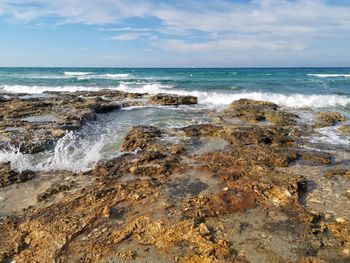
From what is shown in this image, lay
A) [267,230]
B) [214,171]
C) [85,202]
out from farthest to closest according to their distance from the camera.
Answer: [214,171]
[85,202]
[267,230]

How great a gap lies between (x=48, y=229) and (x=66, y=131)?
6.20 meters

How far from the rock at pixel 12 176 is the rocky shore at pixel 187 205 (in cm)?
2

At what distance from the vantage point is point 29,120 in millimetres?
12680

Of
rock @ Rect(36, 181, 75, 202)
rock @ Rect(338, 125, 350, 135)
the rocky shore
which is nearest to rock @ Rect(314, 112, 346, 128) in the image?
rock @ Rect(338, 125, 350, 135)

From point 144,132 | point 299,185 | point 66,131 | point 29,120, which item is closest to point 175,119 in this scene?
point 144,132

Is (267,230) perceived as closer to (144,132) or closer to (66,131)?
(144,132)

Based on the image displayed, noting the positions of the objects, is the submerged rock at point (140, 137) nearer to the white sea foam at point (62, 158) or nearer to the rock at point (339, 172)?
the white sea foam at point (62, 158)

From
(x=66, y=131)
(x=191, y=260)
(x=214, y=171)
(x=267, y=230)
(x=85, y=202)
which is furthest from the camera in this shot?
(x=66, y=131)

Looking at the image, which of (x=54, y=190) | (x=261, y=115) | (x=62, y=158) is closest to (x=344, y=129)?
(x=261, y=115)

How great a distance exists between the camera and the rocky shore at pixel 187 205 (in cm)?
435

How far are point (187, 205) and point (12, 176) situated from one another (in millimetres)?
3756

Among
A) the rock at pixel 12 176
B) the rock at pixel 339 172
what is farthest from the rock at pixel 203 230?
the rock at pixel 12 176

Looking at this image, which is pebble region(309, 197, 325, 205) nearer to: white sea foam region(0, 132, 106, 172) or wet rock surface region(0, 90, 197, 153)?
white sea foam region(0, 132, 106, 172)

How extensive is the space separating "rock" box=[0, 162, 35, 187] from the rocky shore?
0.02 metres
